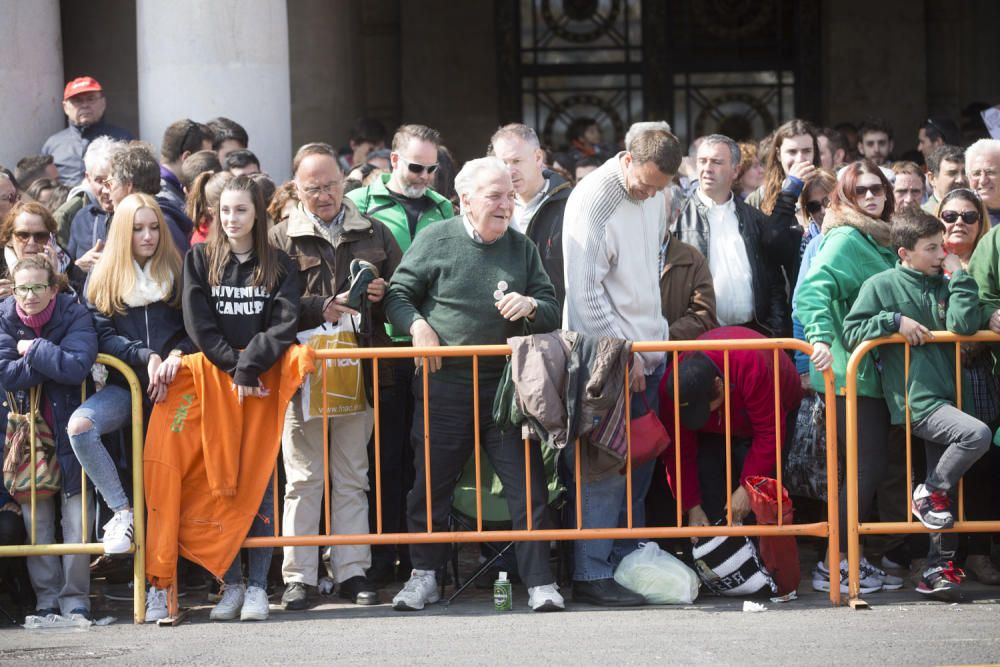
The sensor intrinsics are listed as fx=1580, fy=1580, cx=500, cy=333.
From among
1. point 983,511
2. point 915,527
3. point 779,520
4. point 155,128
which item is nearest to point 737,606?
point 779,520

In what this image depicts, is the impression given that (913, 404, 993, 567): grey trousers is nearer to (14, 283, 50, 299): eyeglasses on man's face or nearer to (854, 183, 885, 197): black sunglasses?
(854, 183, 885, 197): black sunglasses

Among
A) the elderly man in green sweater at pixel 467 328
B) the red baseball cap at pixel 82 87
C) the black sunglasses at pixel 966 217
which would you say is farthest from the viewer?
the red baseball cap at pixel 82 87

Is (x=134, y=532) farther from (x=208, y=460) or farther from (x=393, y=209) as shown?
(x=393, y=209)

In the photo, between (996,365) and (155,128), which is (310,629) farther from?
(155,128)

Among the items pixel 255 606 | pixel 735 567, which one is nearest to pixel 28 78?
pixel 255 606

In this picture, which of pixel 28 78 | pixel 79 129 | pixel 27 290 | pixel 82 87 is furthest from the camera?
pixel 28 78

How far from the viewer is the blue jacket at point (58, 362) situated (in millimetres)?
7383

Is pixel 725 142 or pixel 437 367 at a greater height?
pixel 725 142

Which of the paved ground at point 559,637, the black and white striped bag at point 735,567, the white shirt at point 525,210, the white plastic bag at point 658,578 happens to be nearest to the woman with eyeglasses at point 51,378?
the paved ground at point 559,637

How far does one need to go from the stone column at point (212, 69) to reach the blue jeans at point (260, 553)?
4.08m

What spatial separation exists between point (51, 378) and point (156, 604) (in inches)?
47.1

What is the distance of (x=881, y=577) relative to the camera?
319 inches

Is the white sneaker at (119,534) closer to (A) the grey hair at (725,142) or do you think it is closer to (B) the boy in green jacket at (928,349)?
(B) the boy in green jacket at (928,349)

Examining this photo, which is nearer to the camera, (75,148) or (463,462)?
(463,462)
